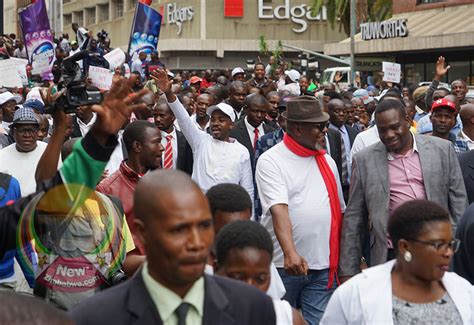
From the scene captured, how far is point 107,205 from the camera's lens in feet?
17.3

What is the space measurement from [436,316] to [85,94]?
1.82 m

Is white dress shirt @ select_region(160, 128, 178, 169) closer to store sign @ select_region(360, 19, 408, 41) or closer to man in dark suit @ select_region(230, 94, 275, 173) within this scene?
man in dark suit @ select_region(230, 94, 275, 173)

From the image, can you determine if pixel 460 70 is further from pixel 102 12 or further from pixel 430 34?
pixel 102 12

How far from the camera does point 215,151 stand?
28.3ft

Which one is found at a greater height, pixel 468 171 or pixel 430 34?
pixel 430 34

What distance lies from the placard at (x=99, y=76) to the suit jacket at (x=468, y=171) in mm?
5259

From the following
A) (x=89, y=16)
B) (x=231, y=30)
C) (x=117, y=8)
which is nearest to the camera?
(x=231, y=30)

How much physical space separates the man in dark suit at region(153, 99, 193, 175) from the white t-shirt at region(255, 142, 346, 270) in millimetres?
2911

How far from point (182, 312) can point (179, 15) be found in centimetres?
5424

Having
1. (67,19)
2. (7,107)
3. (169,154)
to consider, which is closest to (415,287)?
(169,154)

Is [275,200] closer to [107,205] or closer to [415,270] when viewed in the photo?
[107,205]

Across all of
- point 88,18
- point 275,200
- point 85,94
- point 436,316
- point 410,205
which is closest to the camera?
point 85,94

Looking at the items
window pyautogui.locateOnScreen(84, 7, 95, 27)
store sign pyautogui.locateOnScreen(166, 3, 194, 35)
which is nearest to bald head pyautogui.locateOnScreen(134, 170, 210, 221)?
store sign pyautogui.locateOnScreen(166, 3, 194, 35)

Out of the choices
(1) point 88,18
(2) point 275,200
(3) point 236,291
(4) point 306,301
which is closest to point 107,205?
(2) point 275,200
